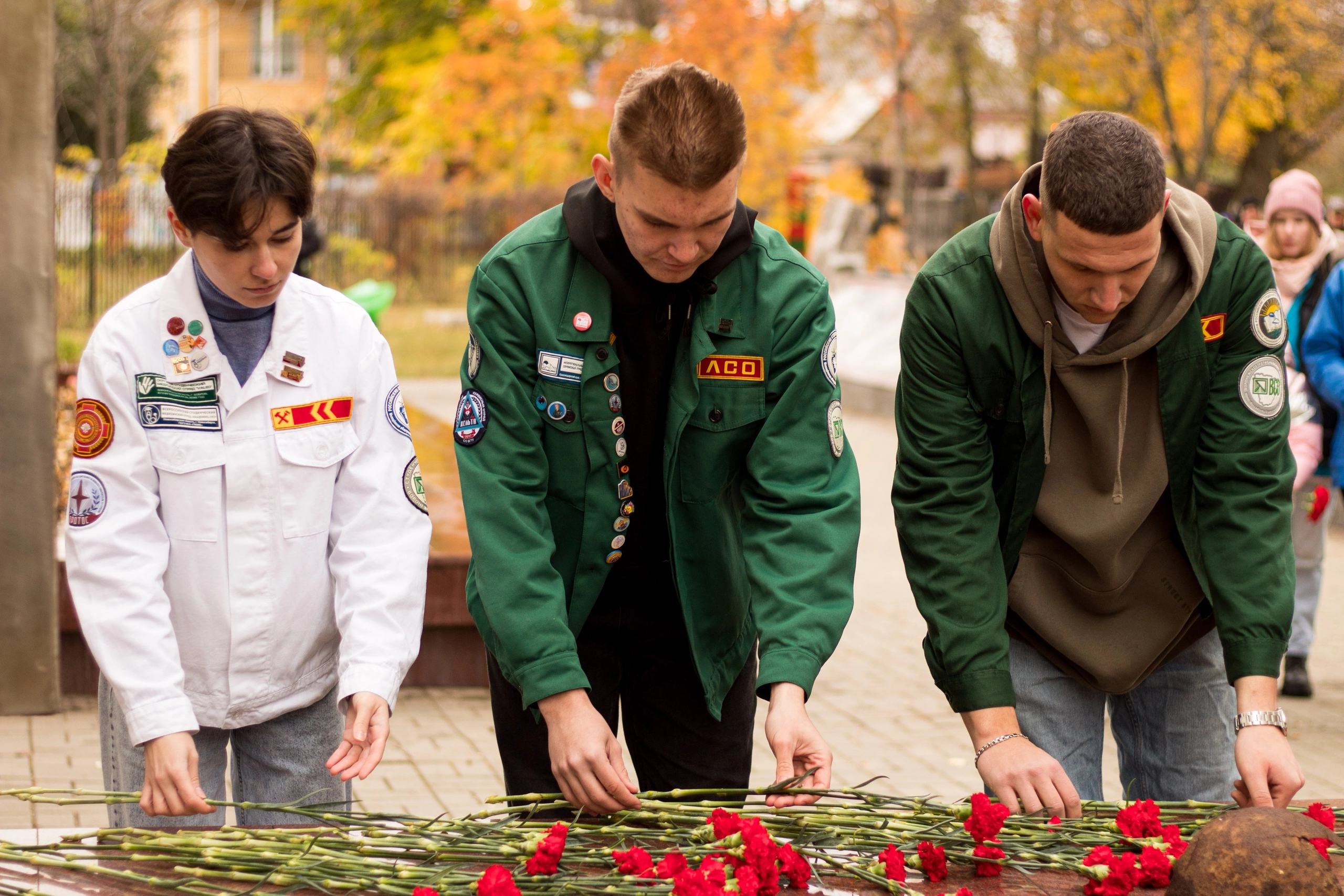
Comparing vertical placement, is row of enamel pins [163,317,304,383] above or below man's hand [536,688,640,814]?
above

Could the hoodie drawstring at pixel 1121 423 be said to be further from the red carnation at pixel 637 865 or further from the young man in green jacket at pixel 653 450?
the red carnation at pixel 637 865

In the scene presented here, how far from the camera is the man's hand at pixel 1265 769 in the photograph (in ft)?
7.35

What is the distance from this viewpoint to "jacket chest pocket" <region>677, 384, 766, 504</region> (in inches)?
97.0

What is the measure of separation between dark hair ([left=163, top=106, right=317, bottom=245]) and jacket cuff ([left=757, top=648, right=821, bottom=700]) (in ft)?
3.45

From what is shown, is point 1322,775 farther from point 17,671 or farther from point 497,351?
point 17,671

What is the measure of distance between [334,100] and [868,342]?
568 inches

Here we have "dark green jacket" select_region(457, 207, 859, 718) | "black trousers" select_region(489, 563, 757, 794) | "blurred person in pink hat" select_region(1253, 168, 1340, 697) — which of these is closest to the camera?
"dark green jacket" select_region(457, 207, 859, 718)

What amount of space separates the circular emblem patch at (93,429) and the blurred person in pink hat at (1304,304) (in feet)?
15.4

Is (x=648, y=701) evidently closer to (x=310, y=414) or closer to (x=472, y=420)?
(x=472, y=420)

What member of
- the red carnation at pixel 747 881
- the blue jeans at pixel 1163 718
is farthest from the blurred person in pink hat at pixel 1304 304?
the red carnation at pixel 747 881

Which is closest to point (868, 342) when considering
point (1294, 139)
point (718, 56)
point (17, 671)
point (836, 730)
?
point (718, 56)

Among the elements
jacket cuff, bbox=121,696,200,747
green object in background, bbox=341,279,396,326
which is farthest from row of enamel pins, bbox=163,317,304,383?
green object in background, bbox=341,279,396,326

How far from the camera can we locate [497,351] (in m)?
2.41

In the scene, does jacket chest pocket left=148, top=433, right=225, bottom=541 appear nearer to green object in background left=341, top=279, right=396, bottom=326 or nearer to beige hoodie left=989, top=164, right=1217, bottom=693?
beige hoodie left=989, top=164, right=1217, bottom=693
